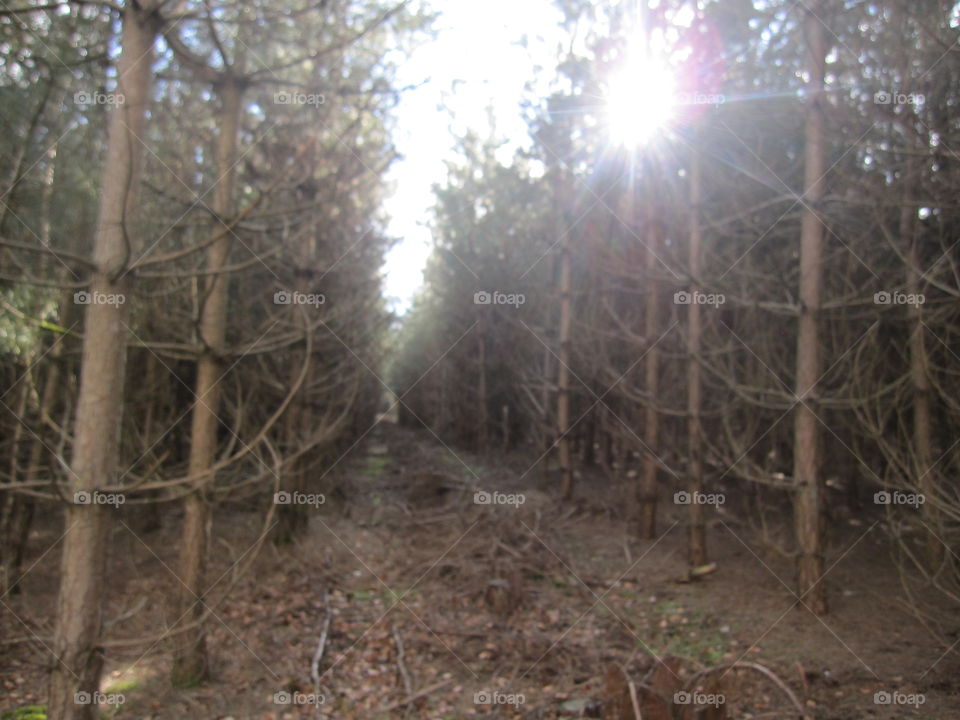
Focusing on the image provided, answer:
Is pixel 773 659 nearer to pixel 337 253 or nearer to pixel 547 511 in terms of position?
pixel 547 511

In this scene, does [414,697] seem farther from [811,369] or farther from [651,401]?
[651,401]

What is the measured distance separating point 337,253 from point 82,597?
325 inches

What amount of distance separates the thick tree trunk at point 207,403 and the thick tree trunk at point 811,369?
590cm

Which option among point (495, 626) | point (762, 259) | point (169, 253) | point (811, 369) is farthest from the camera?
point (762, 259)

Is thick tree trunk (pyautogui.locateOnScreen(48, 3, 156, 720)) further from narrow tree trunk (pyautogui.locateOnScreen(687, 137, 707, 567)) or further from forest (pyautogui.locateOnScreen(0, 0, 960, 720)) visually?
narrow tree trunk (pyautogui.locateOnScreen(687, 137, 707, 567))

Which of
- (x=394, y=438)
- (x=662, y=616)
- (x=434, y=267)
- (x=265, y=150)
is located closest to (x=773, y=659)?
(x=662, y=616)

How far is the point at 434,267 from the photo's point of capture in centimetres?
2344

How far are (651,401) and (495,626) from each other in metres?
4.20

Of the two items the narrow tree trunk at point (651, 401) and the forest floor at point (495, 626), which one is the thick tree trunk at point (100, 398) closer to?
the forest floor at point (495, 626)

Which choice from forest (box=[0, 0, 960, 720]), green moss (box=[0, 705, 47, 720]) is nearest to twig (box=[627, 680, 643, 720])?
forest (box=[0, 0, 960, 720])

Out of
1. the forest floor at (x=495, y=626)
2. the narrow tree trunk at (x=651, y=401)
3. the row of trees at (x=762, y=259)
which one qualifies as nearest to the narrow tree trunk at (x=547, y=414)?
the row of trees at (x=762, y=259)

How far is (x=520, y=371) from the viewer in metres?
15.9

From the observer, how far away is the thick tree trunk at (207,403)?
562 centimetres

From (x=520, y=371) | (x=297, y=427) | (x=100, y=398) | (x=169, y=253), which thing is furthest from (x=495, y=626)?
(x=520, y=371)
